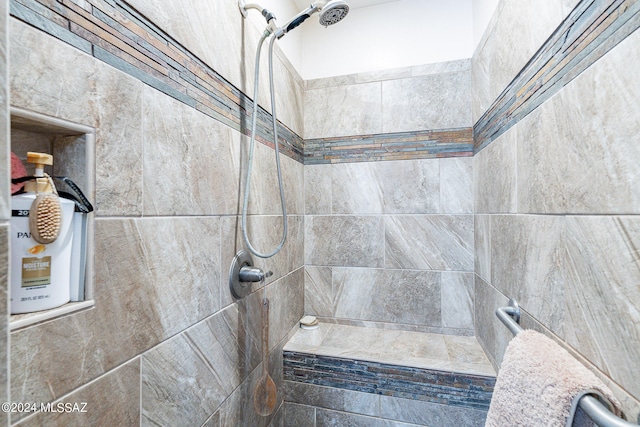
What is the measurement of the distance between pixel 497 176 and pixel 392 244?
2.20 ft

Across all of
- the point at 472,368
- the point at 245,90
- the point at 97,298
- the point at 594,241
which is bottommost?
the point at 472,368

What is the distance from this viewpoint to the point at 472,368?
1.21 m

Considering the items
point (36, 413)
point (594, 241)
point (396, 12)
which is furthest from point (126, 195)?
point (396, 12)

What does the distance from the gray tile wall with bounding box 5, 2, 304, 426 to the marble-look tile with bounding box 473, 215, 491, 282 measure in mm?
1067

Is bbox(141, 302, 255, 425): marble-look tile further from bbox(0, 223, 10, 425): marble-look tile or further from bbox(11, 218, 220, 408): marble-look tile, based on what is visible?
bbox(0, 223, 10, 425): marble-look tile

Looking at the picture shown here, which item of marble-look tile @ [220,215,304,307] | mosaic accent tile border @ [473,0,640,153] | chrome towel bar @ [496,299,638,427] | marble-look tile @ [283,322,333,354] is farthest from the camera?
marble-look tile @ [283,322,333,354]

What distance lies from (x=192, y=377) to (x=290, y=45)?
1.69m

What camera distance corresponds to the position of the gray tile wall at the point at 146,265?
0.46m

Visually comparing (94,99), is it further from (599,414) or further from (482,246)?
(482,246)

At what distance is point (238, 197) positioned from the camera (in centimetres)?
104

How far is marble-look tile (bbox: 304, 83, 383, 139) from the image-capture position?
1.67 metres

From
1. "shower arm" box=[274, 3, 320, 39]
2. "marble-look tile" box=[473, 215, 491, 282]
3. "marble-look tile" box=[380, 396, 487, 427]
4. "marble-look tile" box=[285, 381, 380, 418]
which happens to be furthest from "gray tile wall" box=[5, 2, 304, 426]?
"marble-look tile" box=[473, 215, 491, 282]

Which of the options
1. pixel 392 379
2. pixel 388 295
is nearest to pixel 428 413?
pixel 392 379

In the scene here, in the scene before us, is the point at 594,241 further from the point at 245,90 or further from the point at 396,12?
the point at 396,12
